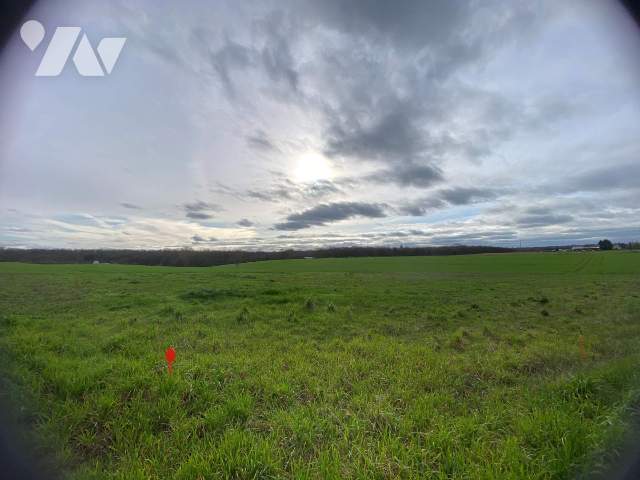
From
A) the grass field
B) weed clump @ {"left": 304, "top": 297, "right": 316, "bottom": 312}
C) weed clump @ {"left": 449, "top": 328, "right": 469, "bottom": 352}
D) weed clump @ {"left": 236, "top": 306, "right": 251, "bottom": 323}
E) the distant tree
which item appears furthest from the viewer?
the distant tree

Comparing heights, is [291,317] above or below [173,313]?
below

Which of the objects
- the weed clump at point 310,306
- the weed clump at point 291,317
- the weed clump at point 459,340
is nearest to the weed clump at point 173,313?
the weed clump at point 291,317

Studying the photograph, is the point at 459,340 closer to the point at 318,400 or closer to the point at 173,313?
the point at 318,400

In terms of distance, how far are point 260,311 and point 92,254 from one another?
86396 mm

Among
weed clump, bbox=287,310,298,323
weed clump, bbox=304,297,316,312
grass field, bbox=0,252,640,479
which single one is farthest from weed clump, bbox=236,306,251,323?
weed clump, bbox=304,297,316,312

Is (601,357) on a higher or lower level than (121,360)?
lower

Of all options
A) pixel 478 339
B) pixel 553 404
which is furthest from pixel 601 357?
pixel 553 404

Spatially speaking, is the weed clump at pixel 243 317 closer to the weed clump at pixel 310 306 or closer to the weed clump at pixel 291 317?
the weed clump at pixel 291 317

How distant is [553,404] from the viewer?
12.9 feet

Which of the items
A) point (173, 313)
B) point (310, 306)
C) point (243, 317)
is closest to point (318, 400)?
point (243, 317)

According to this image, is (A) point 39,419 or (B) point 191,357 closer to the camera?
(A) point 39,419

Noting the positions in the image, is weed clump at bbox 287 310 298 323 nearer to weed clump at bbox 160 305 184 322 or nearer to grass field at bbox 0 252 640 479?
grass field at bbox 0 252 640 479

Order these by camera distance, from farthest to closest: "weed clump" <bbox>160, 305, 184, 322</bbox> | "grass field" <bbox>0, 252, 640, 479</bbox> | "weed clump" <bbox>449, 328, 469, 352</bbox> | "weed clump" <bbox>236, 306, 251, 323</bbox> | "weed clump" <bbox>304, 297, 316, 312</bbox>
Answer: "weed clump" <bbox>304, 297, 316, 312</bbox> < "weed clump" <bbox>160, 305, 184, 322</bbox> < "weed clump" <bbox>236, 306, 251, 323</bbox> < "weed clump" <bbox>449, 328, 469, 352</bbox> < "grass field" <bbox>0, 252, 640, 479</bbox>

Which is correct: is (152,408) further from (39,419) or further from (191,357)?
(191,357)
